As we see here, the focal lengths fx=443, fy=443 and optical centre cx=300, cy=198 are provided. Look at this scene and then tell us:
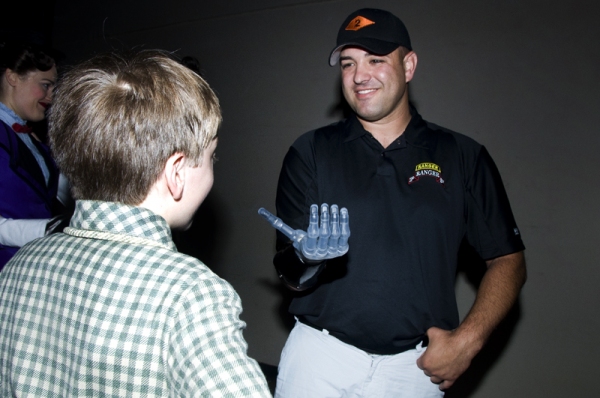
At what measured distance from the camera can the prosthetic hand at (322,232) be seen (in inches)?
38.0

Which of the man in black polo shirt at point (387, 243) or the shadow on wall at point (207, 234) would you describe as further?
the shadow on wall at point (207, 234)

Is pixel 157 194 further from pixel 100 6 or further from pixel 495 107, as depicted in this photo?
pixel 100 6

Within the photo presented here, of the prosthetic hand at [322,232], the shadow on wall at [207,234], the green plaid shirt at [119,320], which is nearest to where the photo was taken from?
the green plaid shirt at [119,320]

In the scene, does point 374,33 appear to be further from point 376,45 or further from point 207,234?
point 207,234

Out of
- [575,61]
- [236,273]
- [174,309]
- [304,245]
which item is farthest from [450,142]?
[236,273]

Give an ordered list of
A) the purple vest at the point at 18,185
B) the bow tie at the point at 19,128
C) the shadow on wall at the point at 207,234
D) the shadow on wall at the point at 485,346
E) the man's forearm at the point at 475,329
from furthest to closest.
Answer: the shadow on wall at the point at 207,234 < the shadow on wall at the point at 485,346 < the bow tie at the point at 19,128 < the purple vest at the point at 18,185 < the man's forearm at the point at 475,329

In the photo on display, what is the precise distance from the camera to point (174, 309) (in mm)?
625

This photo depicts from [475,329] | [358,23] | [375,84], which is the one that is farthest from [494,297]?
[358,23]

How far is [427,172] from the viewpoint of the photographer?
1.55 metres

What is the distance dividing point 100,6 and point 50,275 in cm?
386

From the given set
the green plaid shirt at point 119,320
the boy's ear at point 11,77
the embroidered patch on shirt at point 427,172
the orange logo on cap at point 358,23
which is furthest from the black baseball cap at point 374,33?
the boy's ear at point 11,77

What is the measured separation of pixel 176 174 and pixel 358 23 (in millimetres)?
1131

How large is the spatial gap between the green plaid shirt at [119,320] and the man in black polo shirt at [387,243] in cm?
71

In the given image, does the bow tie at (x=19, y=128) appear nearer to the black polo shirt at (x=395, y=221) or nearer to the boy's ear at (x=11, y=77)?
the boy's ear at (x=11, y=77)
